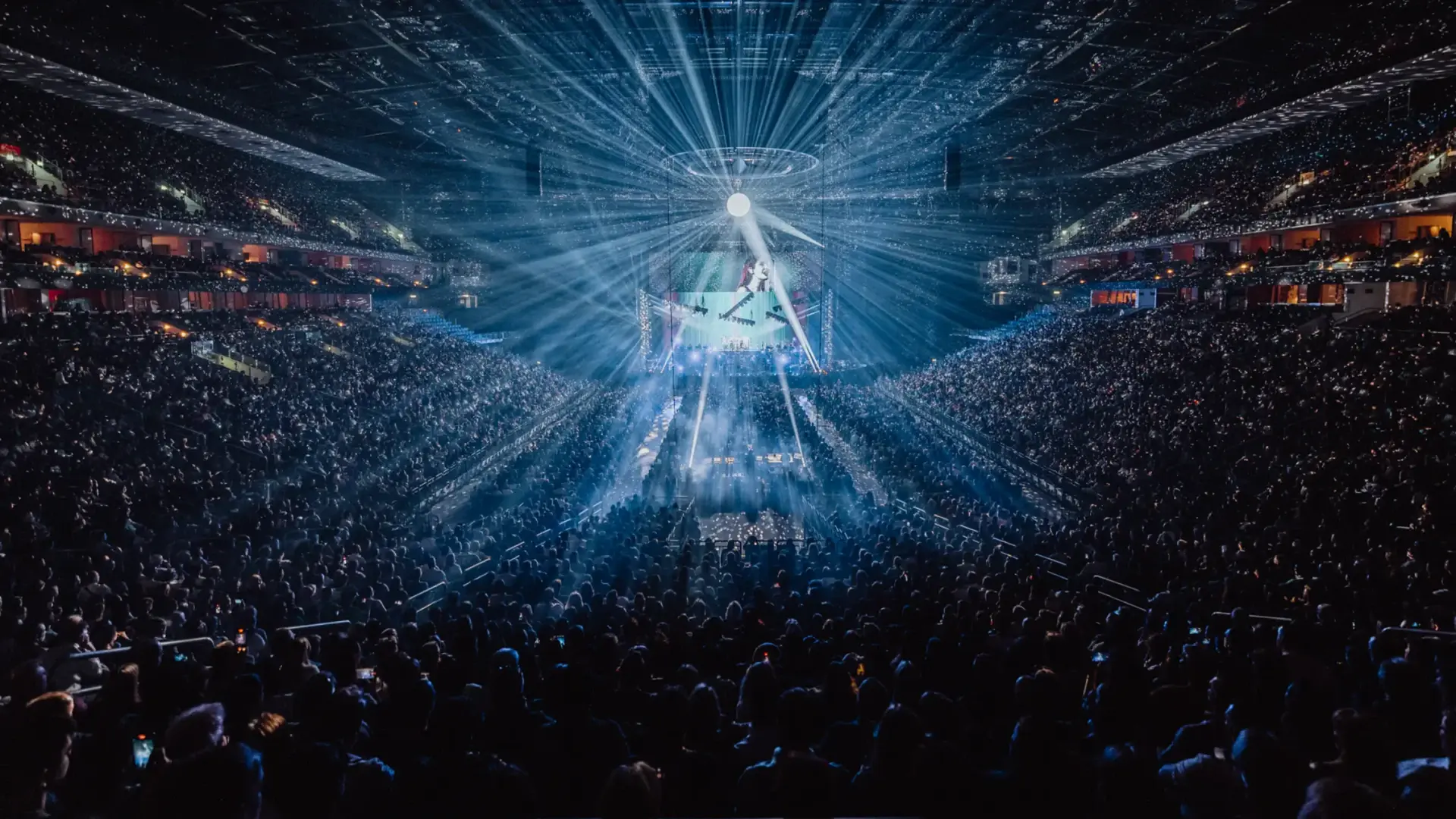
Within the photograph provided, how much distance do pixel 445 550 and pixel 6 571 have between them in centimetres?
500

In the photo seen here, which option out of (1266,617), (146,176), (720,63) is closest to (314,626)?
(1266,617)

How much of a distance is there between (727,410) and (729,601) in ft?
67.7

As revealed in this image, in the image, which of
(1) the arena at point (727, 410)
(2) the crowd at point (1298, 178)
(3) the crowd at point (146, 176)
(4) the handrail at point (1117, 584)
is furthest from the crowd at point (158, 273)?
(2) the crowd at point (1298, 178)

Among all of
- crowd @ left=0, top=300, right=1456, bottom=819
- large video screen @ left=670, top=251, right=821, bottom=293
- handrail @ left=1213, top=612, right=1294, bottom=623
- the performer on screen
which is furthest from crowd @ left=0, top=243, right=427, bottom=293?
handrail @ left=1213, top=612, right=1294, bottom=623

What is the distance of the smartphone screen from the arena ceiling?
1515 cm

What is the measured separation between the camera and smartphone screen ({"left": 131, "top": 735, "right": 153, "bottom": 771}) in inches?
147

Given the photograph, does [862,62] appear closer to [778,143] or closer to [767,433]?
[778,143]

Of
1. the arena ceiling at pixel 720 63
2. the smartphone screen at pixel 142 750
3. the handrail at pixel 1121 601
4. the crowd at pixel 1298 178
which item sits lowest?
the handrail at pixel 1121 601

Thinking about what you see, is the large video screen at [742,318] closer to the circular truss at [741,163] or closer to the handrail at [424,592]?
the circular truss at [741,163]

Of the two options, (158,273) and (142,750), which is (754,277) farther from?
(142,750)

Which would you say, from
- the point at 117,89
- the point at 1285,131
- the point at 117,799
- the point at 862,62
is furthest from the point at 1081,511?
the point at 117,89

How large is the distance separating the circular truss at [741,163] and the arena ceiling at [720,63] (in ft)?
1.94

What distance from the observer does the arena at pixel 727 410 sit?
11.7 feet

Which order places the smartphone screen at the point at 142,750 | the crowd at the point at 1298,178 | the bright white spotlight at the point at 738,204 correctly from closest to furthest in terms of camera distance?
the smartphone screen at the point at 142,750, the crowd at the point at 1298,178, the bright white spotlight at the point at 738,204
